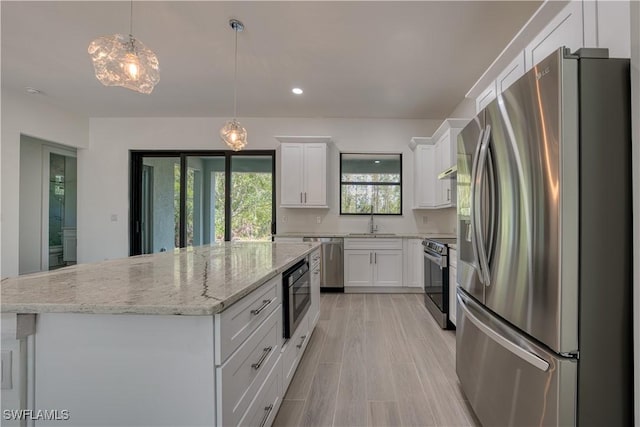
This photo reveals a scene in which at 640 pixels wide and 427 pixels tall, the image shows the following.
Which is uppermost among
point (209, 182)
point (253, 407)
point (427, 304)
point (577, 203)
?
point (209, 182)

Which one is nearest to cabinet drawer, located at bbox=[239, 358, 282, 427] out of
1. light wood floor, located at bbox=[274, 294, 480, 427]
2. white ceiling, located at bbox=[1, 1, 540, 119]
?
light wood floor, located at bbox=[274, 294, 480, 427]

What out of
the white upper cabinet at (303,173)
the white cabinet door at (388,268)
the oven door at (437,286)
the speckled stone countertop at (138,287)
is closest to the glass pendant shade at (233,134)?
the speckled stone countertop at (138,287)

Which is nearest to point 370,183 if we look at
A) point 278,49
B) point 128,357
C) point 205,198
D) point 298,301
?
point 278,49

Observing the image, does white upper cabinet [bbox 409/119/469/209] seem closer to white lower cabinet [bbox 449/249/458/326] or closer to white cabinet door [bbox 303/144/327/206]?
white lower cabinet [bbox 449/249/458/326]

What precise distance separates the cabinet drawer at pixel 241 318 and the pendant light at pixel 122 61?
1.62m

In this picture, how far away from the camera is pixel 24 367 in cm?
86

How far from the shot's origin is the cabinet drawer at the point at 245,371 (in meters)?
0.86

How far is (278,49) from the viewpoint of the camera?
2742mm

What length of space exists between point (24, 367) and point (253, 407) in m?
0.78

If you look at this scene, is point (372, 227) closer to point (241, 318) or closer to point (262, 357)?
point (262, 357)

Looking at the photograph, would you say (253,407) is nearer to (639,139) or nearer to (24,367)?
(24,367)

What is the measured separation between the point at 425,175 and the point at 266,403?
3.87 meters

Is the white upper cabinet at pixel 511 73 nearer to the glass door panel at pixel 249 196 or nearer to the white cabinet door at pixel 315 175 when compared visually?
the white cabinet door at pixel 315 175

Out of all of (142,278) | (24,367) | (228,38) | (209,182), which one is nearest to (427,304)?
(142,278)
